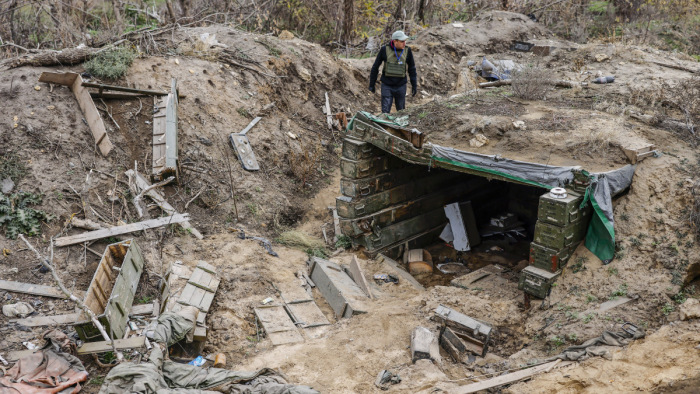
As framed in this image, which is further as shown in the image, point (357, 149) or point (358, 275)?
point (357, 149)

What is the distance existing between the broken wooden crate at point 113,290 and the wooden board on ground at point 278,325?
1.63 m

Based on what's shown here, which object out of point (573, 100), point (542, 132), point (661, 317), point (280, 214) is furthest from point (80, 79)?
point (661, 317)

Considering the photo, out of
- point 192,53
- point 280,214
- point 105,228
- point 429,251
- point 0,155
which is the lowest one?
point 429,251

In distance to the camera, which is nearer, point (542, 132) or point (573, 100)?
point (542, 132)

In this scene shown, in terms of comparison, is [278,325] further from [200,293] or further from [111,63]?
[111,63]

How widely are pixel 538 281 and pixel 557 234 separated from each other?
0.65 meters

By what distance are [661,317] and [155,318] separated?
5720 mm

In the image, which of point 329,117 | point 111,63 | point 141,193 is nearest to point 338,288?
point 141,193

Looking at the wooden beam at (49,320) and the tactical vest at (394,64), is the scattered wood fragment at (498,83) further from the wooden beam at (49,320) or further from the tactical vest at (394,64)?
the wooden beam at (49,320)

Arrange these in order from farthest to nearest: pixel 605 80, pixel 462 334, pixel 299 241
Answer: pixel 605 80 → pixel 299 241 → pixel 462 334

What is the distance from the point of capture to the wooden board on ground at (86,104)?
29.4 ft

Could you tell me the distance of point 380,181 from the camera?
9031 mm

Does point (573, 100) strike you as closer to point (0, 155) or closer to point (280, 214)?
point (280, 214)

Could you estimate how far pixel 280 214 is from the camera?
978 centimetres
